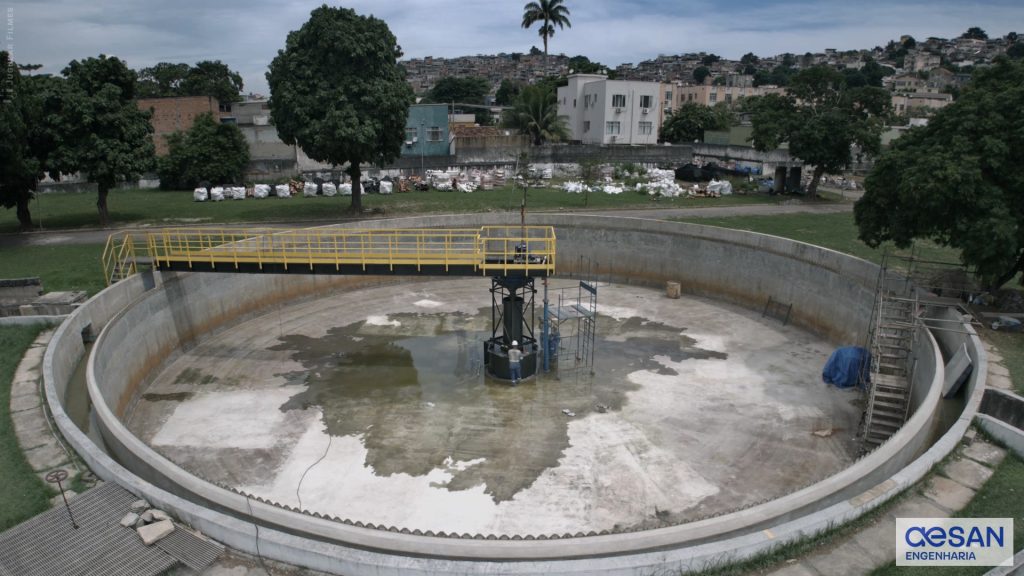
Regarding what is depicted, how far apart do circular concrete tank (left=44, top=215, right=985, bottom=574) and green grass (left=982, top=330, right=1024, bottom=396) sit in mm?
900

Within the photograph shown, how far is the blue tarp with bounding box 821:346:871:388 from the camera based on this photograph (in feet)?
61.0

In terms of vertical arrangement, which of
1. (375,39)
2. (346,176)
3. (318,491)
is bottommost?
(318,491)

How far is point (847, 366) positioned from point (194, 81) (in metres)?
109

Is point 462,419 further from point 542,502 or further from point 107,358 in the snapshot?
point 107,358

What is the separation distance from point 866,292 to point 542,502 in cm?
1482

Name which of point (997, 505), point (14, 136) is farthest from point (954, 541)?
point (14, 136)

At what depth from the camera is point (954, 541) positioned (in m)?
9.38

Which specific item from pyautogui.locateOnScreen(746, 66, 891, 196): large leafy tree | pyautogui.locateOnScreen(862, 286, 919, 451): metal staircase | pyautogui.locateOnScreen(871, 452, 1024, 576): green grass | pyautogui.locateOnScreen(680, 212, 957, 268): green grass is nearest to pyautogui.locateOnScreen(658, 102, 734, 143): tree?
pyautogui.locateOnScreen(746, 66, 891, 196): large leafy tree

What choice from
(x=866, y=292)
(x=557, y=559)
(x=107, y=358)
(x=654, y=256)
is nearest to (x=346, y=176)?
(x=654, y=256)

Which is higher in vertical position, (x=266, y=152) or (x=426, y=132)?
(x=426, y=132)

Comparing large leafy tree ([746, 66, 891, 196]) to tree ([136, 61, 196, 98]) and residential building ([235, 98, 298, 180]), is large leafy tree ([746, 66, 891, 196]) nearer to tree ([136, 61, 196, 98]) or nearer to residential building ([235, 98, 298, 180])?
residential building ([235, 98, 298, 180])

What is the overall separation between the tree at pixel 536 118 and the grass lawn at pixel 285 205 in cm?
1492

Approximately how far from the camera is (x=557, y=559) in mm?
8727

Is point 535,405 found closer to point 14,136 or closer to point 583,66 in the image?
point 14,136
